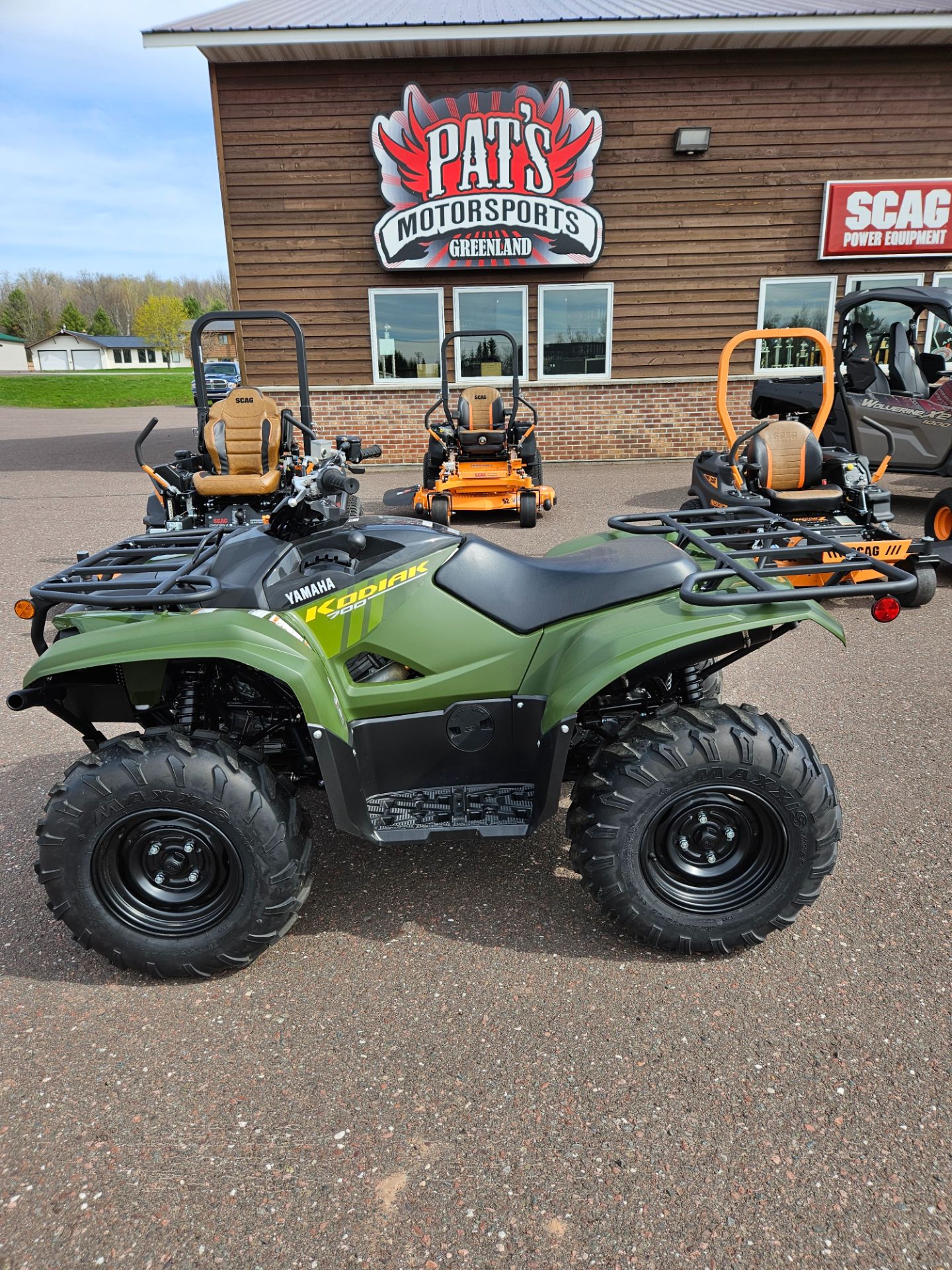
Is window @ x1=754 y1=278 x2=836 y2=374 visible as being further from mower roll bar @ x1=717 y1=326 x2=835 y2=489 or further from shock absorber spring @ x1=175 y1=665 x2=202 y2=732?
shock absorber spring @ x1=175 y1=665 x2=202 y2=732

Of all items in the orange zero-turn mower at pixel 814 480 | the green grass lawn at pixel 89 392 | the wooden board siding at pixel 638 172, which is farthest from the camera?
the green grass lawn at pixel 89 392

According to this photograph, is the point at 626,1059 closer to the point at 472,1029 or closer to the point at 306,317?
the point at 472,1029

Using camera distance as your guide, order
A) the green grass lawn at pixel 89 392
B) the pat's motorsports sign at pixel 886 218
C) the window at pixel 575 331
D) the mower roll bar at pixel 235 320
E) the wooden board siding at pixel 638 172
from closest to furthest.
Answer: the mower roll bar at pixel 235 320
the wooden board siding at pixel 638 172
the pat's motorsports sign at pixel 886 218
the window at pixel 575 331
the green grass lawn at pixel 89 392

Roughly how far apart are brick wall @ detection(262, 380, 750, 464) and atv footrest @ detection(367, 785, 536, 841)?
1030 cm

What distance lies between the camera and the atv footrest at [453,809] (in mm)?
2506

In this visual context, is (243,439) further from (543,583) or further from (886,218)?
(886,218)

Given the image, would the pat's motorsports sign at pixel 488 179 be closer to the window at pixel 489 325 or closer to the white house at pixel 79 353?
the window at pixel 489 325

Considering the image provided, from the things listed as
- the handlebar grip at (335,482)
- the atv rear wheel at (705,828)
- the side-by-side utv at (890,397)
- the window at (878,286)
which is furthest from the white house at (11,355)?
the atv rear wheel at (705,828)

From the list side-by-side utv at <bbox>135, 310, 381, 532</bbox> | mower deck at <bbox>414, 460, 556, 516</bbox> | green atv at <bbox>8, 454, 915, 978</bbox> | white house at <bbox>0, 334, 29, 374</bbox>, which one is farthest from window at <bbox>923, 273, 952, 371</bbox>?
white house at <bbox>0, 334, 29, 374</bbox>

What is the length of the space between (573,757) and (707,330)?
10913 mm

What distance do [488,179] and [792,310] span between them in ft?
15.1

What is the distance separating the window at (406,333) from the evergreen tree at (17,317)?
9529 cm

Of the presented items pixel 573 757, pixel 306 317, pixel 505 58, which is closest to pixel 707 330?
pixel 505 58

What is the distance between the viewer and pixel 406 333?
1210 cm
